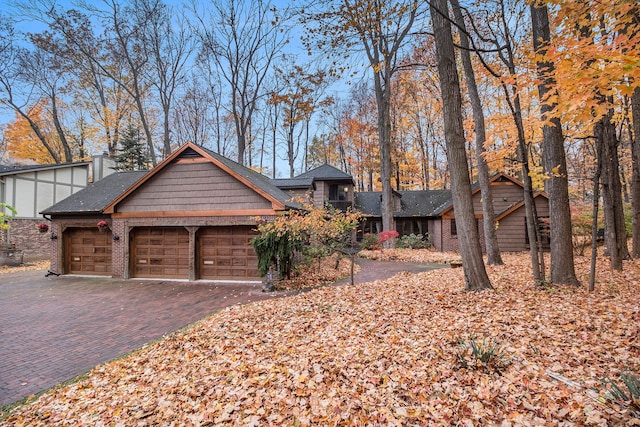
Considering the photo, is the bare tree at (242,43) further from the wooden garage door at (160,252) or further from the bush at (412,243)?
the bush at (412,243)

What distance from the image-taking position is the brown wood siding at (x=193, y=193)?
11180 mm

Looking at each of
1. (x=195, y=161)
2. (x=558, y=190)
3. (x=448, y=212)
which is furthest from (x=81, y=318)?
(x=448, y=212)

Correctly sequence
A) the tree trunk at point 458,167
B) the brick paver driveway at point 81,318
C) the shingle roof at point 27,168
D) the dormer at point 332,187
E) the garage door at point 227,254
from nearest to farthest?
the brick paver driveway at point 81,318 → the tree trunk at point 458,167 → the garage door at point 227,254 → the shingle roof at point 27,168 → the dormer at point 332,187

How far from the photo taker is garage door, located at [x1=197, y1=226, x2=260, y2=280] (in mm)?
11391

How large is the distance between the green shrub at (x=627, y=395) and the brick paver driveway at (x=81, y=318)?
671cm

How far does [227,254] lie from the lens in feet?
38.1

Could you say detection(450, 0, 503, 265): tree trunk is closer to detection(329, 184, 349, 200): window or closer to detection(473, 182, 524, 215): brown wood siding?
detection(473, 182, 524, 215): brown wood siding

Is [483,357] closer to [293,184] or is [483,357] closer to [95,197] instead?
[95,197]

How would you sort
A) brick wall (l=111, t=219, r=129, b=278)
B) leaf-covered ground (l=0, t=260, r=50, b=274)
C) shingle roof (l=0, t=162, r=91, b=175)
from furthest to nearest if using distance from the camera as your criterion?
shingle roof (l=0, t=162, r=91, b=175) → leaf-covered ground (l=0, t=260, r=50, b=274) → brick wall (l=111, t=219, r=129, b=278)

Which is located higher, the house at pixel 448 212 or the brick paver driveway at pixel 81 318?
the house at pixel 448 212

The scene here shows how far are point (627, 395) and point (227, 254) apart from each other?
10.9 meters

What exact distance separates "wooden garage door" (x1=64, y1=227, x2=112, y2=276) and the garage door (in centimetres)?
466

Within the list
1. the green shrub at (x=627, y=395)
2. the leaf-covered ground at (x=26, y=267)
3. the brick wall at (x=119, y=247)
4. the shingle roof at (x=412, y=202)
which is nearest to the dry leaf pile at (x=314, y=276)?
the brick wall at (x=119, y=247)

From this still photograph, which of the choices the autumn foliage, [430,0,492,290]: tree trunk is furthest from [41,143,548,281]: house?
[430,0,492,290]: tree trunk
